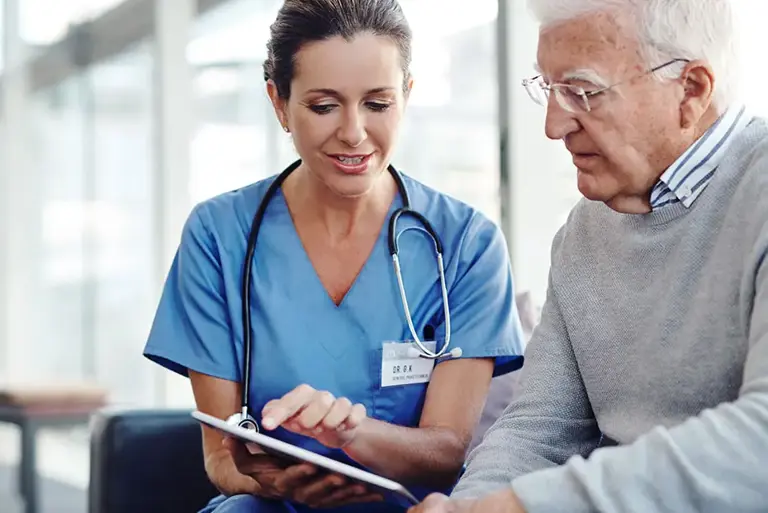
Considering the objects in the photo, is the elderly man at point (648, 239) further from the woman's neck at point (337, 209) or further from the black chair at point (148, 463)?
the black chair at point (148, 463)

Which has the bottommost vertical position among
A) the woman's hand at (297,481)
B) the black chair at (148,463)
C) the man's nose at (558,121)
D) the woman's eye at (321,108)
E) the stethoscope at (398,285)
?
the black chair at (148,463)

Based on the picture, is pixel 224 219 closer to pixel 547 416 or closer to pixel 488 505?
pixel 547 416

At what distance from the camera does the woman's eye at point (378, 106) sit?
1.60 m

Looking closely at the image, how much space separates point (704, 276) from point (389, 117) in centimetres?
59

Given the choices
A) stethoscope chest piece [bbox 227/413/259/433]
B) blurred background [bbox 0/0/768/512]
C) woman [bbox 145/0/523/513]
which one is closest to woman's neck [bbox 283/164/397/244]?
woman [bbox 145/0/523/513]

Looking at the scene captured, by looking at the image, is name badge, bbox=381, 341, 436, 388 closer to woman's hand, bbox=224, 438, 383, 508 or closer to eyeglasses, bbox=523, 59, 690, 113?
woman's hand, bbox=224, 438, 383, 508

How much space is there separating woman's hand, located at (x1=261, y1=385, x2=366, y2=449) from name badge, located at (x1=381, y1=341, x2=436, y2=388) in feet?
0.59

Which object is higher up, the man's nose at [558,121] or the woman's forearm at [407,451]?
the man's nose at [558,121]

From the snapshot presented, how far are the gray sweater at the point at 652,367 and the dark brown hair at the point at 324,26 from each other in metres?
0.41

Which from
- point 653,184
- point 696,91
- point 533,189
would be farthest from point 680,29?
point 533,189

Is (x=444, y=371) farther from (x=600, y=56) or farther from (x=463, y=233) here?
(x=600, y=56)

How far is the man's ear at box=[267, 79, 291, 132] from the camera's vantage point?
1.67 metres

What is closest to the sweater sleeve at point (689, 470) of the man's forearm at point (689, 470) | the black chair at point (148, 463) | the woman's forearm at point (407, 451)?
the man's forearm at point (689, 470)

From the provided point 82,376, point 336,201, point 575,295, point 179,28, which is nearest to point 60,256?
point 82,376
